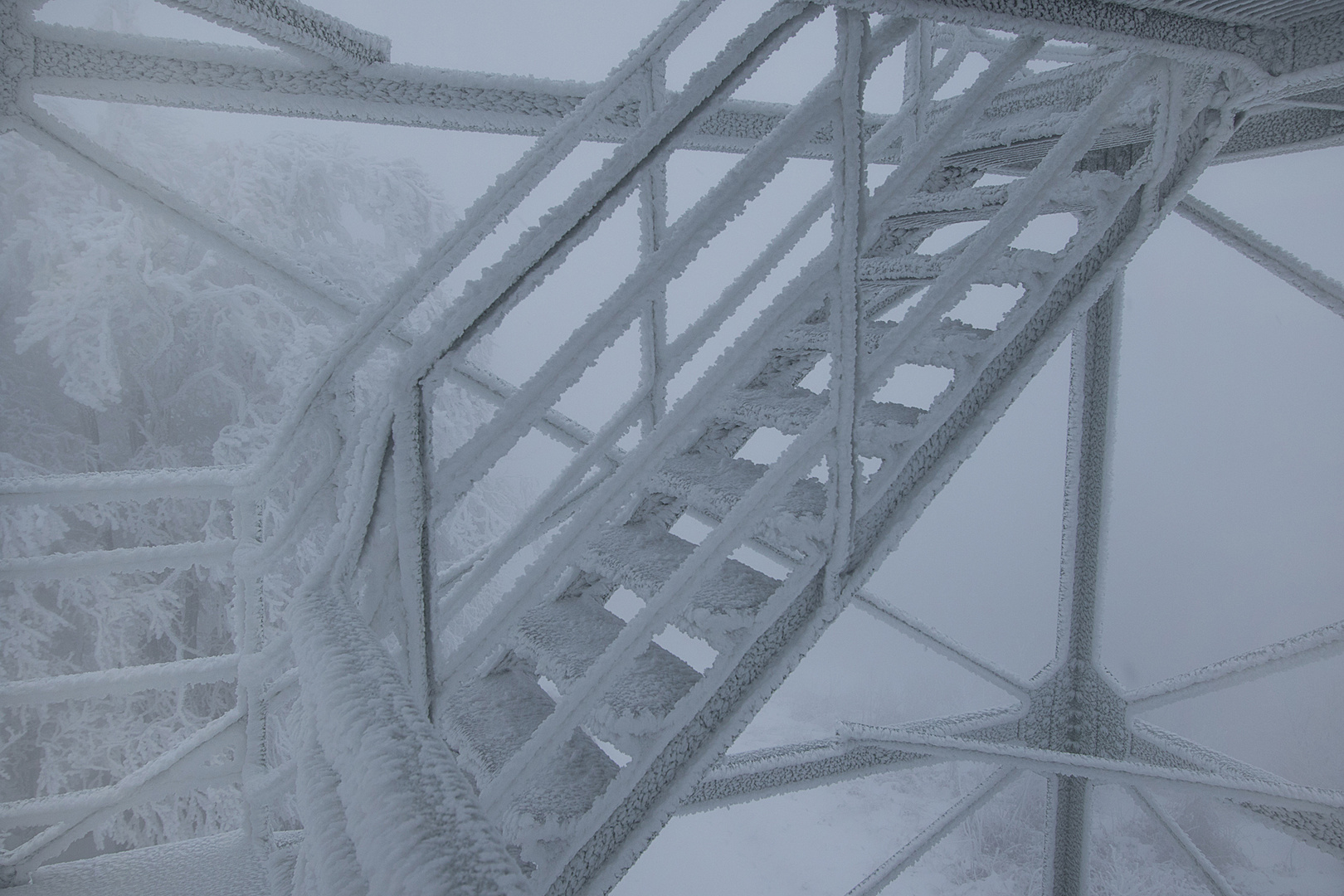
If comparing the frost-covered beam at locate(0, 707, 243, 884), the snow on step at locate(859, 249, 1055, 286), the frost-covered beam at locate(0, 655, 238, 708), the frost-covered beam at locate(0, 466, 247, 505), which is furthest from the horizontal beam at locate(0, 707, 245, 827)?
the snow on step at locate(859, 249, 1055, 286)

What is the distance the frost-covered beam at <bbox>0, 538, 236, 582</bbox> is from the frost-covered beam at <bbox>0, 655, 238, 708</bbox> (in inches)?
11.5

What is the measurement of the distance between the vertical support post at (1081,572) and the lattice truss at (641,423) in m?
0.03

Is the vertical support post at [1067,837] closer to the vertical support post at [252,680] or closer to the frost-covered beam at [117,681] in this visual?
the vertical support post at [252,680]

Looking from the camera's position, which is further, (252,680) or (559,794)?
(252,680)

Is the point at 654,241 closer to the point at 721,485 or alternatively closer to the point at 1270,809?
the point at 721,485

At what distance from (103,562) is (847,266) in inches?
88.9

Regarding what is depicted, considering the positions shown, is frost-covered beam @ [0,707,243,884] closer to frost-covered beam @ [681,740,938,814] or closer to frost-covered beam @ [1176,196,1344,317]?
frost-covered beam @ [681,740,938,814]

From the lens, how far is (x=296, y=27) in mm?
1828

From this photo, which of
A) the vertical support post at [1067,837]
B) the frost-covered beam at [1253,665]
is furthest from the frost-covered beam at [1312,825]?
the vertical support post at [1067,837]


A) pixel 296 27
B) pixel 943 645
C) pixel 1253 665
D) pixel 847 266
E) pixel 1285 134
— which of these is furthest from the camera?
pixel 943 645

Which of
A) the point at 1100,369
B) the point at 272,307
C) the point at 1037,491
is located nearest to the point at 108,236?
the point at 272,307

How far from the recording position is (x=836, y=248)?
1268 mm

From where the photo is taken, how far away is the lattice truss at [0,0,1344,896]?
1.12m

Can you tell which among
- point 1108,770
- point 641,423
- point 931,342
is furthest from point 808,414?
point 1108,770
